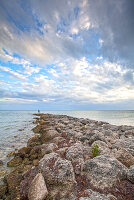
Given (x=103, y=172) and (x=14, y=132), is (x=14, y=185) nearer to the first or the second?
(x=103, y=172)

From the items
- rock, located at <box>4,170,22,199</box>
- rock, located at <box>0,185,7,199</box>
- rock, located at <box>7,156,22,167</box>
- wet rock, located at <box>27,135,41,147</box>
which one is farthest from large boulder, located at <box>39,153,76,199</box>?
wet rock, located at <box>27,135,41,147</box>

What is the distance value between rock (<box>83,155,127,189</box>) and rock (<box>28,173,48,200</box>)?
1.70 metres

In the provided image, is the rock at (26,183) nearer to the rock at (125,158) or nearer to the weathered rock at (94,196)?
the weathered rock at (94,196)

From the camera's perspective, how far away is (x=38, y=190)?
137 inches

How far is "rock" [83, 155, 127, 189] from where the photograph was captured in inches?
150

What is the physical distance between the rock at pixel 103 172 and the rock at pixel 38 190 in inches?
66.7

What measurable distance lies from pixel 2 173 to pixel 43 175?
2858 millimetres

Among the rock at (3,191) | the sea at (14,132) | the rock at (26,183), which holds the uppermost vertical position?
the rock at (26,183)

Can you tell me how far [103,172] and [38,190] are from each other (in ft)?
7.84

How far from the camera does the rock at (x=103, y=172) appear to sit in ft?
12.5

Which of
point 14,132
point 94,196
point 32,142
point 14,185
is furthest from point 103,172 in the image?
point 14,132

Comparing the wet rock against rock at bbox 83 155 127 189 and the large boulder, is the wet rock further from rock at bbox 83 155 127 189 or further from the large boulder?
rock at bbox 83 155 127 189

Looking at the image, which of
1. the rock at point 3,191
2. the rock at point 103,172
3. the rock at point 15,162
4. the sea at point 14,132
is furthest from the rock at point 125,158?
the sea at point 14,132

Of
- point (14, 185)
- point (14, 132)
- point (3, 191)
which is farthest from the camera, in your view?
point (14, 132)
